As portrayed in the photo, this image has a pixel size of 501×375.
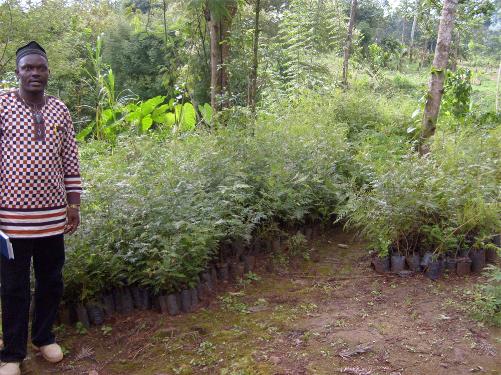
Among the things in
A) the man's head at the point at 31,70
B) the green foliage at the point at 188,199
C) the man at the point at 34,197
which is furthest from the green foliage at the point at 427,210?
the man's head at the point at 31,70

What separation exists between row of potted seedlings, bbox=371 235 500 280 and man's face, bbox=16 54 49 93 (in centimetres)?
295

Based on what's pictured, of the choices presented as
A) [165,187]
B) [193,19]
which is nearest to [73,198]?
[165,187]

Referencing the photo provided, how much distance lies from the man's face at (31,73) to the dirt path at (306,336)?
168 centimetres

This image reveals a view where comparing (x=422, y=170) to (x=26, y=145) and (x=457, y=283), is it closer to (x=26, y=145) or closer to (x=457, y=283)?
(x=457, y=283)

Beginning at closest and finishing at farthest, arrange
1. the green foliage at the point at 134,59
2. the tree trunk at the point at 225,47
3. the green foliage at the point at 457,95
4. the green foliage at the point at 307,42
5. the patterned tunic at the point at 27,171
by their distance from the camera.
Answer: the patterned tunic at the point at 27,171 → the tree trunk at the point at 225,47 → the green foliage at the point at 457,95 → the green foliage at the point at 307,42 → the green foliage at the point at 134,59

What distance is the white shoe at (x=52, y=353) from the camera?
2.94 meters

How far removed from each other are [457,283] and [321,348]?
148 centimetres

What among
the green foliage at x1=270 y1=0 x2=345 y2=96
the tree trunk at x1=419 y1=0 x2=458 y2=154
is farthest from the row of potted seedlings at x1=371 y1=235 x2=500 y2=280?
the green foliage at x1=270 y1=0 x2=345 y2=96

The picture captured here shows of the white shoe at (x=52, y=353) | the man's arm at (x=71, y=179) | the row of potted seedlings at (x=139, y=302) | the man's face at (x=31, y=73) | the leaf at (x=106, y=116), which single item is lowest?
the white shoe at (x=52, y=353)

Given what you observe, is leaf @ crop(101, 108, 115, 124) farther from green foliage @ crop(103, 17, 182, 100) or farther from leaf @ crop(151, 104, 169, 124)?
green foliage @ crop(103, 17, 182, 100)

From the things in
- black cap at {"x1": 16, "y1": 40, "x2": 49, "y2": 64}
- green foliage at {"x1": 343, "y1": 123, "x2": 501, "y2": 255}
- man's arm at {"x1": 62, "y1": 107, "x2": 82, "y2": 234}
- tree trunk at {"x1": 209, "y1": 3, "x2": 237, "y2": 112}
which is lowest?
green foliage at {"x1": 343, "y1": 123, "x2": 501, "y2": 255}

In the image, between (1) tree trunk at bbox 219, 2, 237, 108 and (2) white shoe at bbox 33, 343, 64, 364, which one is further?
(1) tree trunk at bbox 219, 2, 237, 108

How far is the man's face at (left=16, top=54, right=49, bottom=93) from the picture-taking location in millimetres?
2656

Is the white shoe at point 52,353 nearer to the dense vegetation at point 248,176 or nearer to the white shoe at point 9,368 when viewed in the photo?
the white shoe at point 9,368
